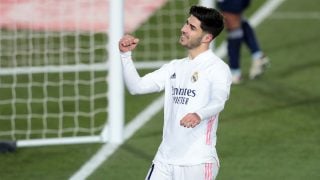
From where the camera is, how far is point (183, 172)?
731 centimetres

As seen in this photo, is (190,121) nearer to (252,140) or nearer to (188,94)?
(188,94)

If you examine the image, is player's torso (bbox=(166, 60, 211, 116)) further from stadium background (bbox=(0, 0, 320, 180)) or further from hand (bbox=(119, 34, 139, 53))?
stadium background (bbox=(0, 0, 320, 180))

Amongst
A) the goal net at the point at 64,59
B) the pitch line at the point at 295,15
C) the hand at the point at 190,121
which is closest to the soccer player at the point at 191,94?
the hand at the point at 190,121

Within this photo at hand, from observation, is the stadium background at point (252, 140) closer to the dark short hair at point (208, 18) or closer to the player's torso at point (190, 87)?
the player's torso at point (190, 87)

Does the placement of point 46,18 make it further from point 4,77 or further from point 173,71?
point 173,71

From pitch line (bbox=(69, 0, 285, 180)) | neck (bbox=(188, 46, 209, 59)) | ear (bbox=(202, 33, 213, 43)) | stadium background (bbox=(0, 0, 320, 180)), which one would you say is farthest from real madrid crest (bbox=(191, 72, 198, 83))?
pitch line (bbox=(69, 0, 285, 180))

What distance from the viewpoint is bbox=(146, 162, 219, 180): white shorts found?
7.29 meters

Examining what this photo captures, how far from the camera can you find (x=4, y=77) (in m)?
13.2

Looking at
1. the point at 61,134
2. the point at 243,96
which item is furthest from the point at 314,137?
the point at 61,134

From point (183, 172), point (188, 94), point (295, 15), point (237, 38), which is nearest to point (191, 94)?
point (188, 94)

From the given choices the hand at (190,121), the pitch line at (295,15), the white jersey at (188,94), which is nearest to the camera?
the hand at (190,121)

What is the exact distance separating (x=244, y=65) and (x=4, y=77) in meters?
3.33

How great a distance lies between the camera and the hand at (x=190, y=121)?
6684mm

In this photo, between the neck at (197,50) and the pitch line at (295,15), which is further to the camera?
the pitch line at (295,15)
